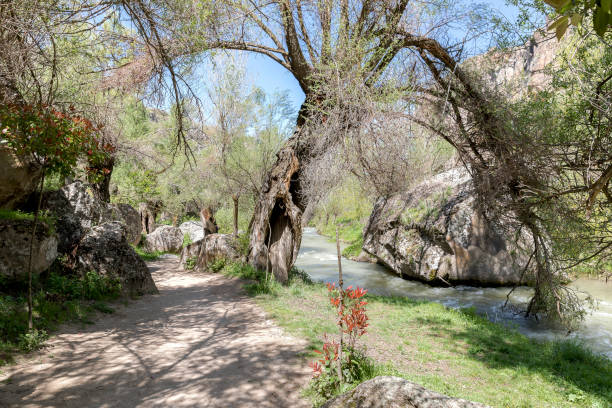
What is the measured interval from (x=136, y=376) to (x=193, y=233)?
16353 mm

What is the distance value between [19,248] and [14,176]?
162cm

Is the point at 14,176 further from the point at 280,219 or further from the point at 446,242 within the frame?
the point at 446,242

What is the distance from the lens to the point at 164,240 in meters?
17.9

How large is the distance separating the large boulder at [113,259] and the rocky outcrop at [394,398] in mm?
6814

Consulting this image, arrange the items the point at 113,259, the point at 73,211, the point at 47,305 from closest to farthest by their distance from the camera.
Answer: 1. the point at 47,305
2. the point at 113,259
3. the point at 73,211

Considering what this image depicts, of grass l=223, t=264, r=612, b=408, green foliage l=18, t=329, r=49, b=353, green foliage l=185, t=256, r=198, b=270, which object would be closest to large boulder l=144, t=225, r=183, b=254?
green foliage l=185, t=256, r=198, b=270

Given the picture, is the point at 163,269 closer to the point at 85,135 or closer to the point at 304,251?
the point at 85,135

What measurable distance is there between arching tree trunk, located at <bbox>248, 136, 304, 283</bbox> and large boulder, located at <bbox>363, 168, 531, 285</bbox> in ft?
17.8

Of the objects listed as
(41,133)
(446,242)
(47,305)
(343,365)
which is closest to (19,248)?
(47,305)

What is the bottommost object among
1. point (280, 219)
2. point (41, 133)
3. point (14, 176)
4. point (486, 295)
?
point (486, 295)

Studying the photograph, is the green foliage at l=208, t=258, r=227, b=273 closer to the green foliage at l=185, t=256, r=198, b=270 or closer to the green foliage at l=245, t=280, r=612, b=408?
the green foliage at l=185, t=256, r=198, b=270

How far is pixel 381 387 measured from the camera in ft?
6.93

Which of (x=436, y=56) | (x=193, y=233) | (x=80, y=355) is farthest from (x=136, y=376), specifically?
(x=193, y=233)

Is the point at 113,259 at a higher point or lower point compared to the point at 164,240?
higher
